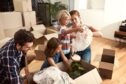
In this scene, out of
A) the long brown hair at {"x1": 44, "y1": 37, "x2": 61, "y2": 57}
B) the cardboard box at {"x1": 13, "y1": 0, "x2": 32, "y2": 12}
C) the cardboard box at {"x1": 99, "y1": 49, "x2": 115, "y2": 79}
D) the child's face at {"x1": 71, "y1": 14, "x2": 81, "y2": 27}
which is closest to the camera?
the long brown hair at {"x1": 44, "y1": 37, "x2": 61, "y2": 57}

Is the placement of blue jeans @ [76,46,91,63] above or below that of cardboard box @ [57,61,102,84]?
above

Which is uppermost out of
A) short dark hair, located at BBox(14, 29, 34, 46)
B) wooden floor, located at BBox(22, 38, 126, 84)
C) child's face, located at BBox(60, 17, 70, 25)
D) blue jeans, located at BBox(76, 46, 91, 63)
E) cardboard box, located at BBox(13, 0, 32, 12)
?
cardboard box, located at BBox(13, 0, 32, 12)

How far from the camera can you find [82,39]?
204cm

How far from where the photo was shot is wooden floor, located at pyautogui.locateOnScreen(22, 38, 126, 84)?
261 centimetres

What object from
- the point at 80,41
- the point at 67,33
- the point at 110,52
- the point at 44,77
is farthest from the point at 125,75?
the point at 44,77

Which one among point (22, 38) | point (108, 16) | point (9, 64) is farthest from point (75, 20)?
point (108, 16)

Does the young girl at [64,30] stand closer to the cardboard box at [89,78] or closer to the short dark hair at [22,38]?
the cardboard box at [89,78]

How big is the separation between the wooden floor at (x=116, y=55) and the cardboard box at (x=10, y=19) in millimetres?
1800

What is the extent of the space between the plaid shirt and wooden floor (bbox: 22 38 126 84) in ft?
5.15

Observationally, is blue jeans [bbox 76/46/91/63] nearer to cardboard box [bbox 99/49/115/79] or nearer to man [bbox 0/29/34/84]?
cardboard box [bbox 99/49/115/79]

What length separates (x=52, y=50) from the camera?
1.68 m

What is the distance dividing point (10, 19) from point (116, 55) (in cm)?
240

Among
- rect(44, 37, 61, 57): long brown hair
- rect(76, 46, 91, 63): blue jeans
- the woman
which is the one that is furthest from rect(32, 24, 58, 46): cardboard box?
rect(44, 37, 61, 57): long brown hair

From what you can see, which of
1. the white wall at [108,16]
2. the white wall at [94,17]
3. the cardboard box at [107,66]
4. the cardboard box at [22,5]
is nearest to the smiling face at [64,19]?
the cardboard box at [107,66]
